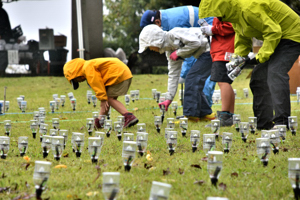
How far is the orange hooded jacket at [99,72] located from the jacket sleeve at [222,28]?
1.50 metres

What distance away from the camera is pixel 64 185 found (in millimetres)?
3018

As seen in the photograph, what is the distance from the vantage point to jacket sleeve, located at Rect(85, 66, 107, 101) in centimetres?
608

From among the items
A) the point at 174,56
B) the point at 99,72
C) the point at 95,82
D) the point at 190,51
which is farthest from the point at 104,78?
the point at 190,51

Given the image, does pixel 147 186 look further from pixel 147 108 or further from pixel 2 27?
pixel 2 27

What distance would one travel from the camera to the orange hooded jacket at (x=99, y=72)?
6098 mm

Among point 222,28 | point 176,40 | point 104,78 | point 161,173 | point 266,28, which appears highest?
point 222,28

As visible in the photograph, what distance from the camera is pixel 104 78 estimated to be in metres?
6.36

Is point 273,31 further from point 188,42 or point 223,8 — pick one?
point 188,42

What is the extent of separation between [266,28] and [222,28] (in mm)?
1199

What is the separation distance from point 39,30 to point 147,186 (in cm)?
1549

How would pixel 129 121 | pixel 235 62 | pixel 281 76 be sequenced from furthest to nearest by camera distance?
pixel 129 121 < pixel 235 62 < pixel 281 76

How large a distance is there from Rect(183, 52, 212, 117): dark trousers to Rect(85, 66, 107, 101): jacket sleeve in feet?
4.22

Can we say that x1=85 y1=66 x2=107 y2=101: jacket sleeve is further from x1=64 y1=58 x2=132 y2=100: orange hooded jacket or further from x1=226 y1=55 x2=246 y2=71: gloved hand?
x1=226 y1=55 x2=246 y2=71: gloved hand

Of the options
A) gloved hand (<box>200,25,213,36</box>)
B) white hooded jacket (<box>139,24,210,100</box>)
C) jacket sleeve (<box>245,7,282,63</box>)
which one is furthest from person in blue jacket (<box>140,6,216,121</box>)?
jacket sleeve (<box>245,7,282,63</box>)
